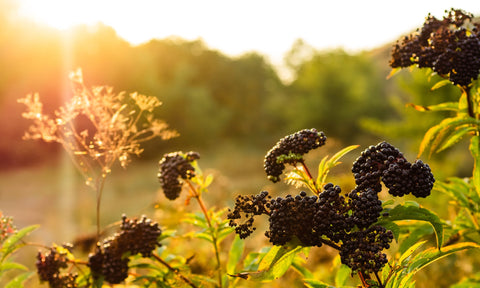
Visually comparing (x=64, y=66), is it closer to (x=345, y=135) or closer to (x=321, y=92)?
(x=321, y=92)

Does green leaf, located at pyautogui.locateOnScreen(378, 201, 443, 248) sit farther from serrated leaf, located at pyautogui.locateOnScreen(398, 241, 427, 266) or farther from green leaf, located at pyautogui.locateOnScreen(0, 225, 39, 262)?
green leaf, located at pyautogui.locateOnScreen(0, 225, 39, 262)

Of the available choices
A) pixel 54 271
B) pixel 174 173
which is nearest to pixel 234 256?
pixel 174 173

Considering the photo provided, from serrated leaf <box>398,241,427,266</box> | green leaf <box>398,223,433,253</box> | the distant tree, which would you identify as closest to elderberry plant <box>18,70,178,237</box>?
serrated leaf <box>398,241,427,266</box>

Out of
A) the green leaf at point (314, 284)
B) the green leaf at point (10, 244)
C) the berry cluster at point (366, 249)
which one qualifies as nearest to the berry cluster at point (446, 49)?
the berry cluster at point (366, 249)

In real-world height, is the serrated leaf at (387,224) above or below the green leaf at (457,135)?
below

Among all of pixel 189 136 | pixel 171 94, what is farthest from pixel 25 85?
pixel 189 136

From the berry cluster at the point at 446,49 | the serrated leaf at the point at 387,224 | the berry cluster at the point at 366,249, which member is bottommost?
the berry cluster at the point at 366,249

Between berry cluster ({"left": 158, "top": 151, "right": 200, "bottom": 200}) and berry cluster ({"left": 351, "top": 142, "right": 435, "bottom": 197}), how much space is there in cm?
94

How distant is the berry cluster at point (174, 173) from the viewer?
7.29 feet

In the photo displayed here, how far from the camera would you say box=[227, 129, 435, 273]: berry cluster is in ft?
4.79

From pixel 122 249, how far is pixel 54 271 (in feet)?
1.35

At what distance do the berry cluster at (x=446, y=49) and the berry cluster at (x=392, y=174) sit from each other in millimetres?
732

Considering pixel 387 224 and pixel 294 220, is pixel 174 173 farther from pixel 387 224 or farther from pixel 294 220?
pixel 387 224

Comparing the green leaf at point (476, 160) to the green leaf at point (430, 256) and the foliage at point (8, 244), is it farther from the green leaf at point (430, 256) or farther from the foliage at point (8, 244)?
the foliage at point (8, 244)
